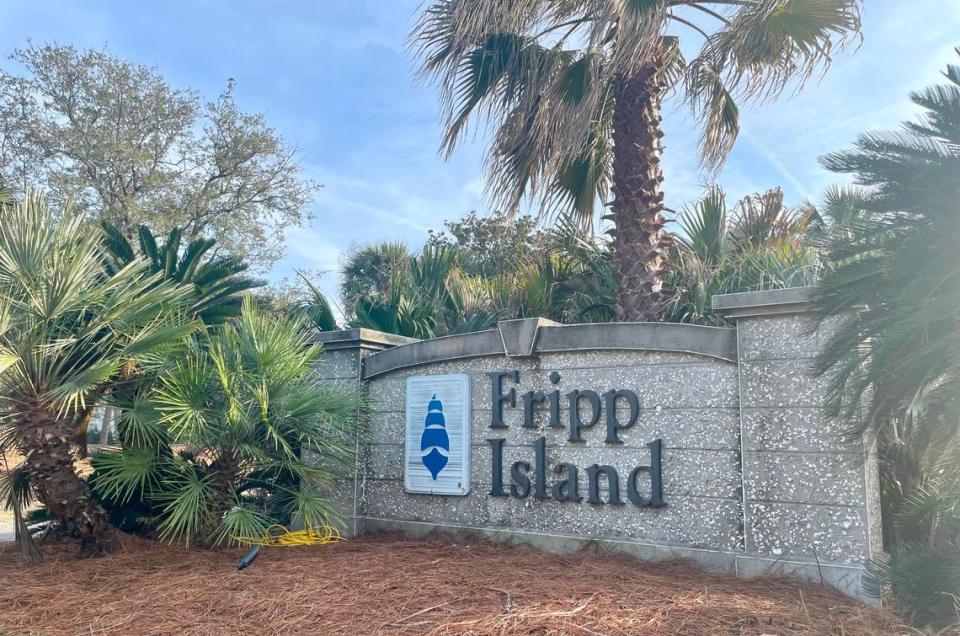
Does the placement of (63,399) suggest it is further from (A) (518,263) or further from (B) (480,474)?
(A) (518,263)

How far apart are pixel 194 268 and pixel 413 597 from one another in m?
5.70

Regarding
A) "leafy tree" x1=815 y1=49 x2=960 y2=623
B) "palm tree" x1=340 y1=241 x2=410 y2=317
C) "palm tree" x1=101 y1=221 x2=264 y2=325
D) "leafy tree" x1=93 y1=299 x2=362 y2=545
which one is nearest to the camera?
"leafy tree" x1=815 y1=49 x2=960 y2=623

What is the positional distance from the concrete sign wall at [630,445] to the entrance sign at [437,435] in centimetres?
2

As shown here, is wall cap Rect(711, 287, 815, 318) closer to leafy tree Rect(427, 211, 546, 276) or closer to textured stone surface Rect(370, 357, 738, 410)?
textured stone surface Rect(370, 357, 738, 410)

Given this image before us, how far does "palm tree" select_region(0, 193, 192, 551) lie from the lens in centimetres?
669

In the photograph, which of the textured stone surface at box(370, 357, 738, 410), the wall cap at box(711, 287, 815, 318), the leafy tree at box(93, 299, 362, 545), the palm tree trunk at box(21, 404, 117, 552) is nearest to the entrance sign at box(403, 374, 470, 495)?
the textured stone surface at box(370, 357, 738, 410)

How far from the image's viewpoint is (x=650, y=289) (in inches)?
344

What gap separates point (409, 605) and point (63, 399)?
3590mm

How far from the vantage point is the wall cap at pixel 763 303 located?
5824 mm

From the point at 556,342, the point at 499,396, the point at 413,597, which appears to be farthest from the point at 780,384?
the point at 413,597

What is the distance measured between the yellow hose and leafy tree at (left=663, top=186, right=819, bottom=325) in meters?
4.49

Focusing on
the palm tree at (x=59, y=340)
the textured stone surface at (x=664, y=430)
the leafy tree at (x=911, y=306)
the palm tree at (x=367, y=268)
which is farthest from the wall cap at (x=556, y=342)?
the palm tree at (x=367, y=268)

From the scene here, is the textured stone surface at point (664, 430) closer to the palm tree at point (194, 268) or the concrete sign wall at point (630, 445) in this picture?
the concrete sign wall at point (630, 445)

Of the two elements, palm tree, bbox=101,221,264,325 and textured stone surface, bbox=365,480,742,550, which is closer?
textured stone surface, bbox=365,480,742,550
